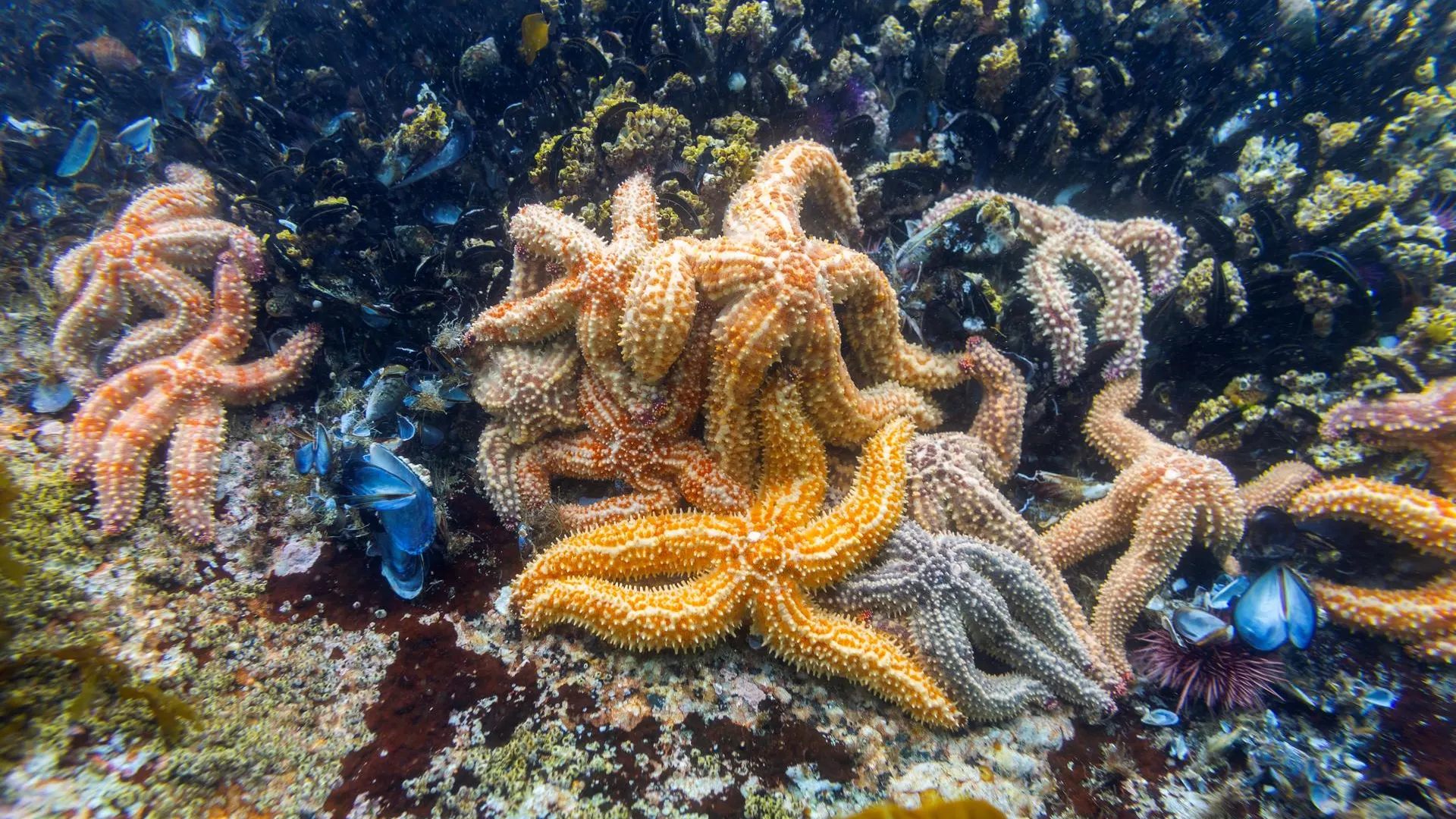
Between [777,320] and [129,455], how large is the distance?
407 cm

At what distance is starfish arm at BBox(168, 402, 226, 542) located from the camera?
3414 mm

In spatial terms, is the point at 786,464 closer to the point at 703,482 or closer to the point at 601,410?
the point at 703,482

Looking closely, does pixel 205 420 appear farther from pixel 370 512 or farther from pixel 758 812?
pixel 758 812

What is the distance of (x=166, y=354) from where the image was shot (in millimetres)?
3971

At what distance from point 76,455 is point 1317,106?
9572 millimetres

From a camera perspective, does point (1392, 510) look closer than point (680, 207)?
Yes

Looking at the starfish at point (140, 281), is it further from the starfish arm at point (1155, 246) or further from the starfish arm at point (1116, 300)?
the starfish arm at point (1155, 246)

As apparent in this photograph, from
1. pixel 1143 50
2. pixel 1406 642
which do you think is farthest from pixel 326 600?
pixel 1143 50

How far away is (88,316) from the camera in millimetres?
3939

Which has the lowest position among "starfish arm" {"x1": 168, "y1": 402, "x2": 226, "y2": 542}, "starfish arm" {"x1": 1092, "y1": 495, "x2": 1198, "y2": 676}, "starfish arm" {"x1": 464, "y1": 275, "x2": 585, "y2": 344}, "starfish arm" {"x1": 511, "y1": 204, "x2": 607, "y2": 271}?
"starfish arm" {"x1": 1092, "y1": 495, "x2": 1198, "y2": 676}

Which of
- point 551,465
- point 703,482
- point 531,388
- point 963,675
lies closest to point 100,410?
point 531,388

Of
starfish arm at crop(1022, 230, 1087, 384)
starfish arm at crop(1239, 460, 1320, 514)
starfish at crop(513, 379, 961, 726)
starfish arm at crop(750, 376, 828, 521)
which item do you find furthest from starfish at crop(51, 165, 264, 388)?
starfish arm at crop(1239, 460, 1320, 514)

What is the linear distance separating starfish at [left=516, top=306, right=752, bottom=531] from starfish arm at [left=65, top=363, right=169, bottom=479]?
255 cm

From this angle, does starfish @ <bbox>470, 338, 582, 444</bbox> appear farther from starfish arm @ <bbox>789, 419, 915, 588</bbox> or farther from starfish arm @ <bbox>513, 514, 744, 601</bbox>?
starfish arm @ <bbox>789, 419, 915, 588</bbox>
